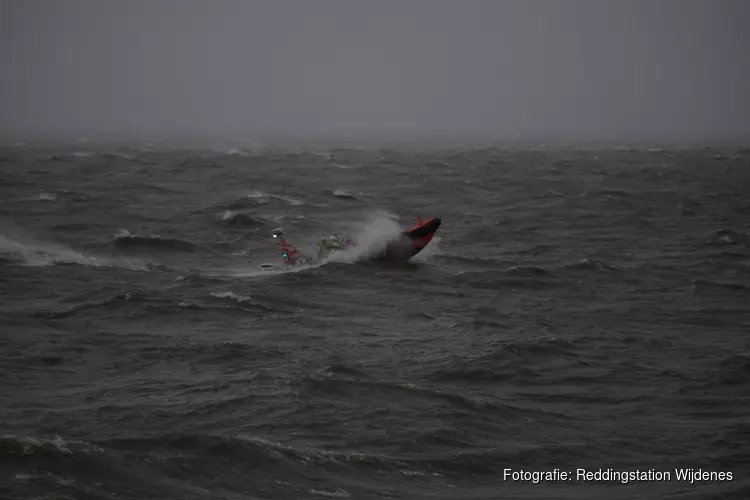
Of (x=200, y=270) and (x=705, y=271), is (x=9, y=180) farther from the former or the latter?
(x=705, y=271)

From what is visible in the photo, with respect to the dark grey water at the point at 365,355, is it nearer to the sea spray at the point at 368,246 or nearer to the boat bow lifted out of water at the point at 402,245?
the sea spray at the point at 368,246

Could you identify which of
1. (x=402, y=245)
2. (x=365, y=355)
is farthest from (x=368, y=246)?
(x=365, y=355)

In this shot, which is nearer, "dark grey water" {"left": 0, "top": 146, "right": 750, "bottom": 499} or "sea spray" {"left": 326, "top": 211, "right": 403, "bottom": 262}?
"dark grey water" {"left": 0, "top": 146, "right": 750, "bottom": 499}

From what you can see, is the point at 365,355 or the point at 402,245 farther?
the point at 402,245

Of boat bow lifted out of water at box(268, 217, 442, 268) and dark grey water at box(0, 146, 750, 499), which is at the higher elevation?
boat bow lifted out of water at box(268, 217, 442, 268)

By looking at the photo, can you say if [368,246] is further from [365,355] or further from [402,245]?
[365,355]

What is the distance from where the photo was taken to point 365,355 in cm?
2602

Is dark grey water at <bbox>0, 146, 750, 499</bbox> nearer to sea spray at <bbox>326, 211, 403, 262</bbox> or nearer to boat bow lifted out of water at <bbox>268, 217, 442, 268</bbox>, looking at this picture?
sea spray at <bbox>326, 211, 403, 262</bbox>

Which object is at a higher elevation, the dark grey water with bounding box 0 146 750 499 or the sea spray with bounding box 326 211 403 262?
the sea spray with bounding box 326 211 403 262

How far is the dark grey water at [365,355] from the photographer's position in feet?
60.1

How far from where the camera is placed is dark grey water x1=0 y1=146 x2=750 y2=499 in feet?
60.1

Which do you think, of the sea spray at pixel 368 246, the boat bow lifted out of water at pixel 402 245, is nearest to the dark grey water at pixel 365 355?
the sea spray at pixel 368 246

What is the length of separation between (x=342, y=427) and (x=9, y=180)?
53.9m

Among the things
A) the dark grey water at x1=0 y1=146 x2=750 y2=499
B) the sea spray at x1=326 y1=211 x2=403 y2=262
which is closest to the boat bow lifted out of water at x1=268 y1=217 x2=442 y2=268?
the sea spray at x1=326 y1=211 x2=403 y2=262
